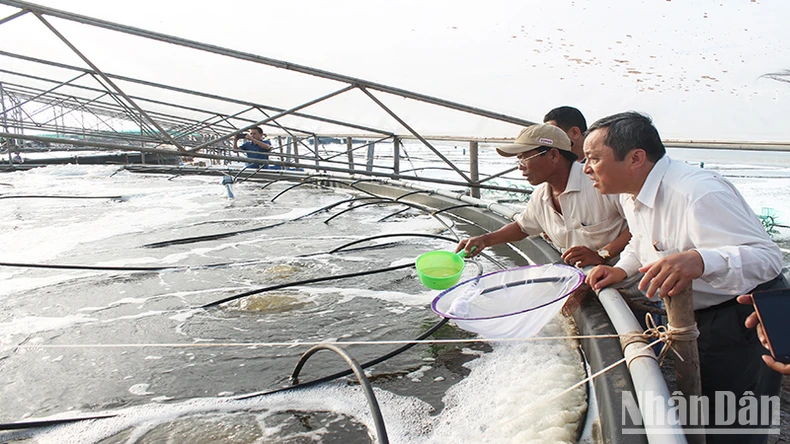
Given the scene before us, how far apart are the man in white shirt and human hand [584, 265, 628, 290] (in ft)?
0.51

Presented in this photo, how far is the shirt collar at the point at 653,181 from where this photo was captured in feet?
4.99

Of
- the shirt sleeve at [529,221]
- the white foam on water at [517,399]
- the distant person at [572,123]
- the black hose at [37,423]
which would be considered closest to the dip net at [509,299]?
the white foam on water at [517,399]

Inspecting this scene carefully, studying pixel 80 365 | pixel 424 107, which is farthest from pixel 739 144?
pixel 424 107

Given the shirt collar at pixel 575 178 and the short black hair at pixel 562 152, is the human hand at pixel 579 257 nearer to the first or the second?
the shirt collar at pixel 575 178

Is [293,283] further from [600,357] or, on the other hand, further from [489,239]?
[600,357]

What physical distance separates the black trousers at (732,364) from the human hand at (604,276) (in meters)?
0.31

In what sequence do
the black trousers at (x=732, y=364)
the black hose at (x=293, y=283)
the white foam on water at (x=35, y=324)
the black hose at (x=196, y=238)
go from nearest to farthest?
the black trousers at (x=732, y=364), the white foam on water at (x=35, y=324), the black hose at (x=293, y=283), the black hose at (x=196, y=238)

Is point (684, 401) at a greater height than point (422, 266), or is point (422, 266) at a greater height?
point (422, 266)

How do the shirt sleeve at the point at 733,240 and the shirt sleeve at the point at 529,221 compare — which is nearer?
the shirt sleeve at the point at 733,240

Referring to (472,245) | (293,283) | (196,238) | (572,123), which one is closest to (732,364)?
(472,245)

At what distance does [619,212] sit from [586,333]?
2.10 ft

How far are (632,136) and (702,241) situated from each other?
397 mm

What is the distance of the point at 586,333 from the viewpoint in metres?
2.05

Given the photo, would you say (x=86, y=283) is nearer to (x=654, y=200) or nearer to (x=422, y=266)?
(x=422, y=266)
